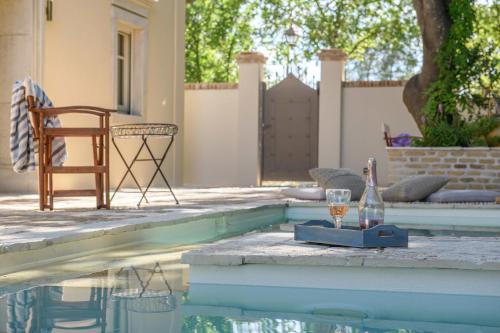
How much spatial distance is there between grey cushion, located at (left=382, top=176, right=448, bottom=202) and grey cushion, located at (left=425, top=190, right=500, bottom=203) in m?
0.08

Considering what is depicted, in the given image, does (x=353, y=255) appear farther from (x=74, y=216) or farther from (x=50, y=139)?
(x=50, y=139)

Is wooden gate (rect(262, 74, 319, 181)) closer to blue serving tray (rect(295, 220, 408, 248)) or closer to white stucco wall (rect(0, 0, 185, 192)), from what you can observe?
white stucco wall (rect(0, 0, 185, 192))

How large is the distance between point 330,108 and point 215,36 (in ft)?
31.0

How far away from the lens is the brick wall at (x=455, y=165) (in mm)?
9837

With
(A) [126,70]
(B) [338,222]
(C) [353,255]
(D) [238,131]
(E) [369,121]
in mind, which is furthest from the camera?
(D) [238,131]

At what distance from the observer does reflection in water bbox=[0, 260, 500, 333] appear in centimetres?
248

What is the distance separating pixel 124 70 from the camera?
10.8 m

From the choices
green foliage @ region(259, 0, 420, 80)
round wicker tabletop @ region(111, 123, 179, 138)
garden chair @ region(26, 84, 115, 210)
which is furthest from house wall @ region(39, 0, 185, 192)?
green foliage @ region(259, 0, 420, 80)

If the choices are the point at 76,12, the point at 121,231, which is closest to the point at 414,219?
the point at 121,231

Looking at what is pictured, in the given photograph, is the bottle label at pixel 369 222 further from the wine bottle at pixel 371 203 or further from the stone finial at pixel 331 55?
the stone finial at pixel 331 55

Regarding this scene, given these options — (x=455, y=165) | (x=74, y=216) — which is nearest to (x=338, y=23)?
(x=455, y=165)

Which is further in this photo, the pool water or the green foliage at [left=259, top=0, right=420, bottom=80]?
the green foliage at [left=259, top=0, right=420, bottom=80]

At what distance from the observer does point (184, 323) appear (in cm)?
253

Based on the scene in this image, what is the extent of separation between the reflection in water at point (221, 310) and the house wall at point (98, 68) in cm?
600
